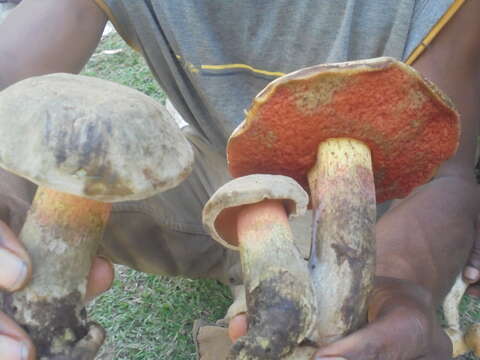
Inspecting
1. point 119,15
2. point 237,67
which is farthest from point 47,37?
point 237,67

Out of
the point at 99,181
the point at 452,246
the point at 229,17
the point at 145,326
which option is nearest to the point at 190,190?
the point at 145,326

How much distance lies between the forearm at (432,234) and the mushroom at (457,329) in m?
0.12

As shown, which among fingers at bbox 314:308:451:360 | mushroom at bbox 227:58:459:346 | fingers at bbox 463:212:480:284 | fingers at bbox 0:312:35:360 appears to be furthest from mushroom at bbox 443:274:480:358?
fingers at bbox 0:312:35:360

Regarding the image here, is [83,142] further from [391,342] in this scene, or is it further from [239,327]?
[391,342]

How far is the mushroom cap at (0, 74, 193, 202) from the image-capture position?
774 millimetres

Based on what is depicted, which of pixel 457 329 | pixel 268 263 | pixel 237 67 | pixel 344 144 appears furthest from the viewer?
pixel 237 67

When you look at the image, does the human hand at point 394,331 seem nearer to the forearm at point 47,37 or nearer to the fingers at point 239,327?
the fingers at point 239,327

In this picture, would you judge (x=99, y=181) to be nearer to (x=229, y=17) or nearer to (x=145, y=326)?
(x=229, y=17)

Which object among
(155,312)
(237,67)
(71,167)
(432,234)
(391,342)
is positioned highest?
(71,167)

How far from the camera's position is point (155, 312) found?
1988mm

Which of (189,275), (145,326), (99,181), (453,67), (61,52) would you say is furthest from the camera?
(189,275)

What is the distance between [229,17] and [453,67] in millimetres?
760

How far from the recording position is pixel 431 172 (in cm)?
114

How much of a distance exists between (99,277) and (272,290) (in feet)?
1.43
